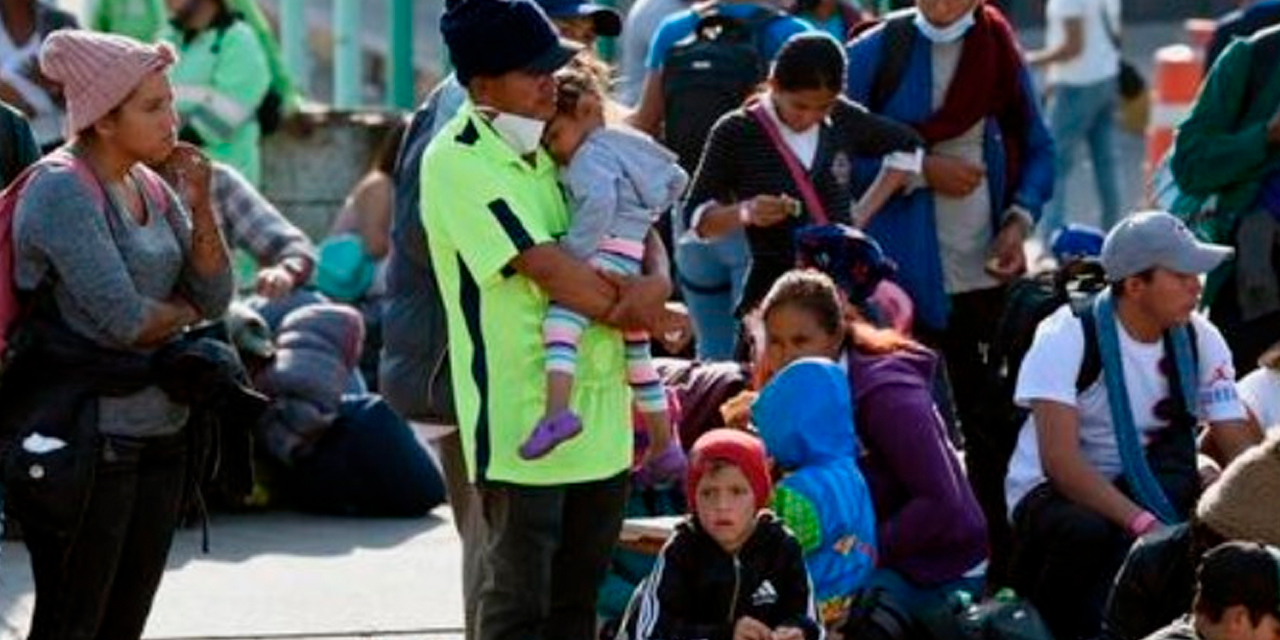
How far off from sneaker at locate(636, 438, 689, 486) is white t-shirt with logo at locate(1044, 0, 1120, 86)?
8.20 meters

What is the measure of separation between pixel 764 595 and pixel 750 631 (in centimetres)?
12

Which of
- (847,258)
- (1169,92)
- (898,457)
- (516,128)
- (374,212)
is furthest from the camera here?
(1169,92)

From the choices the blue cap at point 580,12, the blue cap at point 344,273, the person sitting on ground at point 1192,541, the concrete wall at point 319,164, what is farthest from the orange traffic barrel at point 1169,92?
the person sitting on ground at point 1192,541

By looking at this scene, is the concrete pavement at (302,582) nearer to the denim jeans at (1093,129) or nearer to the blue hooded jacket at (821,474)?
the blue hooded jacket at (821,474)

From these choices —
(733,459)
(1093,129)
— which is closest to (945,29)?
(733,459)

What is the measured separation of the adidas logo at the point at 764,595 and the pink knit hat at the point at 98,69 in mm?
1582

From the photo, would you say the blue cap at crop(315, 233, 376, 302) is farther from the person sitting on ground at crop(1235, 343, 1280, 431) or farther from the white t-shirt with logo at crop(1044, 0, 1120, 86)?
the white t-shirt with logo at crop(1044, 0, 1120, 86)

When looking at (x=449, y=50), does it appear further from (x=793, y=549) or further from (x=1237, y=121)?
(x=1237, y=121)

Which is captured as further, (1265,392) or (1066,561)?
(1265,392)

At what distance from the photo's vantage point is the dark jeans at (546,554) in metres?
7.27

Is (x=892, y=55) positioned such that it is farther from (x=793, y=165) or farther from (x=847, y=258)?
(x=847, y=258)

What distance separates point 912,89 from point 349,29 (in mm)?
5872

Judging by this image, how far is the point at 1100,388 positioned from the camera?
8820 millimetres

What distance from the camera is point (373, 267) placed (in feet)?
40.3
